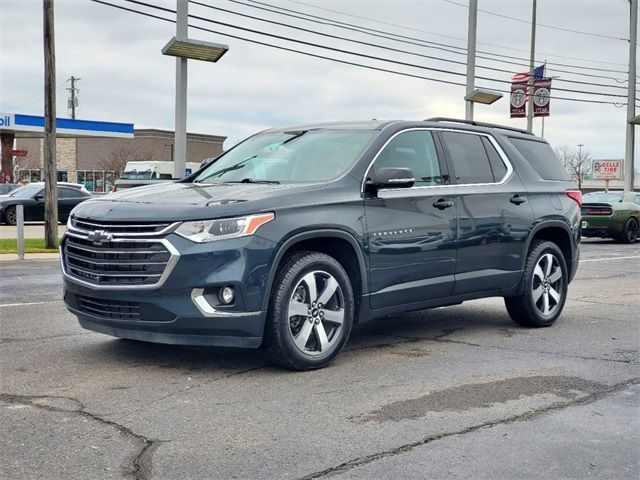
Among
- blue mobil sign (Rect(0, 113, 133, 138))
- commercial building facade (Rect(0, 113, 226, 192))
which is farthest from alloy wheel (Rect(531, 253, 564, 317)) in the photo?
commercial building facade (Rect(0, 113, 226, 192))

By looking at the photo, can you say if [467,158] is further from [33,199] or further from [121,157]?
[121,157]

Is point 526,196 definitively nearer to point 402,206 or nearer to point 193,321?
point 402,206

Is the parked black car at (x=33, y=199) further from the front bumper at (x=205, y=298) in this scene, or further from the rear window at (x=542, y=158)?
the front bumper at (x=205, y=298)

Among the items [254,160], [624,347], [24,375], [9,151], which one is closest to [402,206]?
[254,160]

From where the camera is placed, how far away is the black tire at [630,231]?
2331 cm

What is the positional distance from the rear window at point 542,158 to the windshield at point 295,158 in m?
2.15

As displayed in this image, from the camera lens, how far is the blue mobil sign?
46250mm

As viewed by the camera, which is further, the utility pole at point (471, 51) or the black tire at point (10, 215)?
the utility pole at point (471, 51)

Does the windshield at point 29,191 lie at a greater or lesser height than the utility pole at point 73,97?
lesser

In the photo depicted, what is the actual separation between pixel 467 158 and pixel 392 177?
4.93 feet

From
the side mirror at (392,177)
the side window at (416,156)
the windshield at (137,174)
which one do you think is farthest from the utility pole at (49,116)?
the windshield at (137,174)

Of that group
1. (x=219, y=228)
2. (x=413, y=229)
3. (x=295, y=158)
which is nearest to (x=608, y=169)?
(x=413, y=229)

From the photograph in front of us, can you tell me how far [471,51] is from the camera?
28719mm

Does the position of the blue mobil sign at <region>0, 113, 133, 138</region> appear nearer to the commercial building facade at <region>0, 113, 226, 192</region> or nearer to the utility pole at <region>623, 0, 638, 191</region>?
the commercial building facade at <region>0, 113, 226, 192</region>
